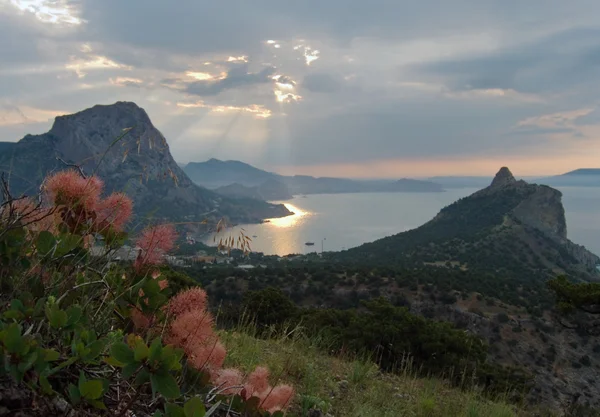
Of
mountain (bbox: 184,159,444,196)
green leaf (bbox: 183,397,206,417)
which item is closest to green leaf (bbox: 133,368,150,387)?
green leaf (bbox: 183,397,206,417)

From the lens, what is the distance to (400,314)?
10.9m

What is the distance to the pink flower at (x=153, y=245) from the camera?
62.6 inches

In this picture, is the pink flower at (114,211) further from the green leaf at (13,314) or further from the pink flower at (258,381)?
the pink flower at (258,381)

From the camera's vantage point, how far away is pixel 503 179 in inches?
2960

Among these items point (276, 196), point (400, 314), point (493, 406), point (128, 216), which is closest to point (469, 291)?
point (400, 314)

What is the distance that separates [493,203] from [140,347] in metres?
71.3

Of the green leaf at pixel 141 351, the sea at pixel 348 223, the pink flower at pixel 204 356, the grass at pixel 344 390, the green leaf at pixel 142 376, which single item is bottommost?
the sea at pixel 348 223

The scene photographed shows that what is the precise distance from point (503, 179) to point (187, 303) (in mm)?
82221

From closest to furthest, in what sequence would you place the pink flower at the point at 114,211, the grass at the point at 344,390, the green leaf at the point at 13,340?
the green leaf at the point at 13,340, the pink flower at the point at 114,211, the grass at the point at 344,390

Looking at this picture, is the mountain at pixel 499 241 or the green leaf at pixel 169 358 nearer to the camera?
the green leaf at pixel 169 358

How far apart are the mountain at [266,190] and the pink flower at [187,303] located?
122183 mm

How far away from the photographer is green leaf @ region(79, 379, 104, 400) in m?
0.93

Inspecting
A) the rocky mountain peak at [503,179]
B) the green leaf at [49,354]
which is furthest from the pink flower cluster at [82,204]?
the rocky mountain peak at [503,179]

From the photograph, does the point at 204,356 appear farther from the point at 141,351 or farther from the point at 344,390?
the point at 344,390
